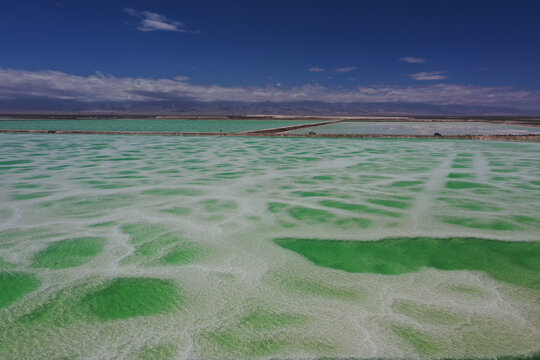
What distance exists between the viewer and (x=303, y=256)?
3.10m

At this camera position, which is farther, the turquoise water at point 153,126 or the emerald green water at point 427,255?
the turquoise water at point 153,126

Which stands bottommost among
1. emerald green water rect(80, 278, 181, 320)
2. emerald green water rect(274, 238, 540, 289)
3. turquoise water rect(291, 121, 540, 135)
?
emerald green water rect(80, 278, 181, 320)

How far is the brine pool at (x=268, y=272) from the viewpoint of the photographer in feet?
6.30

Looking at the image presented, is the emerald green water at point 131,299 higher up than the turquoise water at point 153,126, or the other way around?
the turquoise water at point 153,126

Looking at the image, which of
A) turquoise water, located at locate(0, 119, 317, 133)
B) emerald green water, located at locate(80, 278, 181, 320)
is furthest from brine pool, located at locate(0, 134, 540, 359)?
turquoise water, located at locate(0, 119, 317, 133)

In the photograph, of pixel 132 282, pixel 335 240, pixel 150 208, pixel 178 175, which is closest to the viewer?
pixel 132 282

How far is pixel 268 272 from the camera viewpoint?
278 cm

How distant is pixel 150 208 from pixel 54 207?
127cm

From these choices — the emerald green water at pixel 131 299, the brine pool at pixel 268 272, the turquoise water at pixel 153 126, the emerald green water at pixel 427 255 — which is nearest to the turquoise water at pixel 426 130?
the turquoise water at pixel 153 126

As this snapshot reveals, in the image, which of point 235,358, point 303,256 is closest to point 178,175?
point 303,256

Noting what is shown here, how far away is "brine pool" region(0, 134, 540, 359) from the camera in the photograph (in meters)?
1.92

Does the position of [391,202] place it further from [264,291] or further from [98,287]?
[98,287]

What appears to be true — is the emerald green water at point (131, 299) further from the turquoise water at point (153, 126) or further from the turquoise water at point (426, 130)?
the turquoise water at point (153, 126)

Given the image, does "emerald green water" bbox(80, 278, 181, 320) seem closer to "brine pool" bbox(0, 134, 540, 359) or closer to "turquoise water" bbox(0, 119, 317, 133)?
"brine pool" bbox(0, 134, 540, 359)
